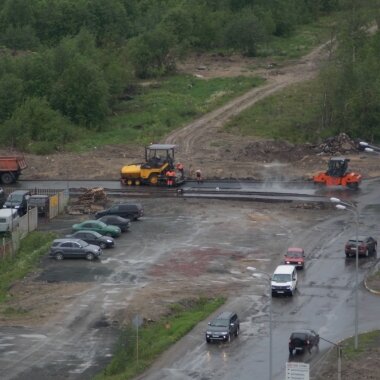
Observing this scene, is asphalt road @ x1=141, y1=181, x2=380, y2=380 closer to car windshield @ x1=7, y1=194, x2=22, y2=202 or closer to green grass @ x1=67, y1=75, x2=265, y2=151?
car windshield @ x1=7, y1=194, x2=22, y2=202

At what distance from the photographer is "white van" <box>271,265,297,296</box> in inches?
2074

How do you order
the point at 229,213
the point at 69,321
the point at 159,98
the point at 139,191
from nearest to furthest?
the point at 69,321, the point at 229,213, the point at 139,191, the point at 159,98

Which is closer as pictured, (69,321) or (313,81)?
(69,321)

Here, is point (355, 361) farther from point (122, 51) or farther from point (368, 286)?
point (122, 51)

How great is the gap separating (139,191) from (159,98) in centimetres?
2745

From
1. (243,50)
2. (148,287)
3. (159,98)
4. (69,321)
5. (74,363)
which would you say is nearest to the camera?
(74,363)

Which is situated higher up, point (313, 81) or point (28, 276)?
point (313, 81)

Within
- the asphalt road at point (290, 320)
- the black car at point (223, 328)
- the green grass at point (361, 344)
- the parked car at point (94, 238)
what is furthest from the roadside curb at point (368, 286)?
the parked car at point (94, 238)

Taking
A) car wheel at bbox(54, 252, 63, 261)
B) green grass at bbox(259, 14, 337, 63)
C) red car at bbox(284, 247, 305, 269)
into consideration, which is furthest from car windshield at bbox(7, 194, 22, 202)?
green grass at bbox(259, 14, 337, 63)

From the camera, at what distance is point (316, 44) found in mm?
127875

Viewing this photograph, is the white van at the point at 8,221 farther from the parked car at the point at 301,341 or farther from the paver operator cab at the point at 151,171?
the parked car at the point at 301,341

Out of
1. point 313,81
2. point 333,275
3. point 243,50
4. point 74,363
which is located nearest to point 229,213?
point 333,275

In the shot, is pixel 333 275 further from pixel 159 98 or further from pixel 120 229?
pixel 159 98

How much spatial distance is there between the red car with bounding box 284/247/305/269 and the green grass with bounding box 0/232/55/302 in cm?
1322
